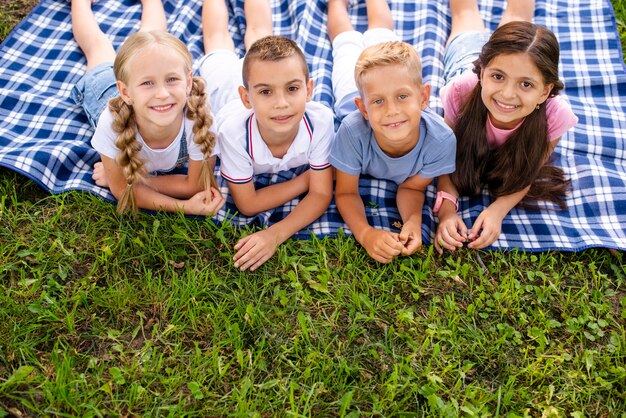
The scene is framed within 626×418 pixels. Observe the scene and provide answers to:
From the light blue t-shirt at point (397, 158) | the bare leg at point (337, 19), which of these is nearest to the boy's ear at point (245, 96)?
the light blue t-shirt at point (397, 158)

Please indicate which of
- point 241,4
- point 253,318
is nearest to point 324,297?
point 253,318

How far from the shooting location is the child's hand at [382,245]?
2623 millimetres

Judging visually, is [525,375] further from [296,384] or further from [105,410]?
[105,410]


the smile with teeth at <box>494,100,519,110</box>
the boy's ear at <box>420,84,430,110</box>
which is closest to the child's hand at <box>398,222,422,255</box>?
the boy's ear at <box>420,84,430,110</box>

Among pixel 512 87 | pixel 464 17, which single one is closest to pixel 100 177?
pixel 512 87

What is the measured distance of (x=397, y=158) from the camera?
2.74 metres

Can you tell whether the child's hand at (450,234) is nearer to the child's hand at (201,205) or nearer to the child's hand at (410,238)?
the child's hand at (410,238)

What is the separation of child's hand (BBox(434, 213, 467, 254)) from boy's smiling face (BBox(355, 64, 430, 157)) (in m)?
0.47

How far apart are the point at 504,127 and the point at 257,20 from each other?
5.55 ft

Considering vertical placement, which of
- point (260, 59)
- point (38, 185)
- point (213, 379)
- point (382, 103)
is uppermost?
point (260, 59)

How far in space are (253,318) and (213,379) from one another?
299mm

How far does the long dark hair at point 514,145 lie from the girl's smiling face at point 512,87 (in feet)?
0.09

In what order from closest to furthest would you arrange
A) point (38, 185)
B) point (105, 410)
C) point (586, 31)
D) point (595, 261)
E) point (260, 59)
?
1. point (105, 410)
2. point (260, 59)
3. point (595, 261)
4. point (38, 185)
5. point (586, 31)

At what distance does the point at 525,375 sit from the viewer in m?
2.29
